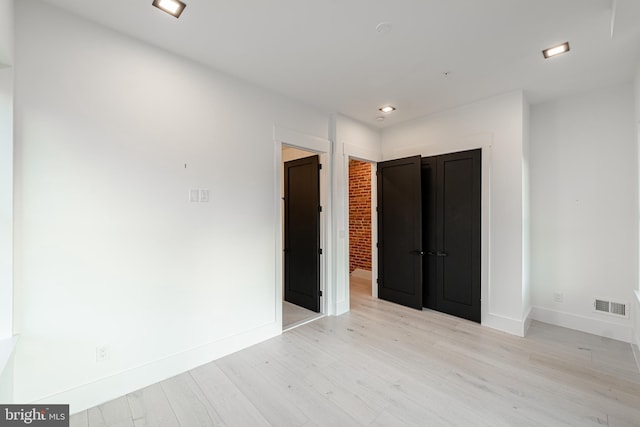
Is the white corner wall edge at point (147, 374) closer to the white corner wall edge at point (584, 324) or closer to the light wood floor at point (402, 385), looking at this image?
the light wood floor at point (402, 385)

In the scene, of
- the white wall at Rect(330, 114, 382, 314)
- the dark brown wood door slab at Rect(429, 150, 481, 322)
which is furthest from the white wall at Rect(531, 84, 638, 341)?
the white wall at Rect(330, 114, 382, 314)

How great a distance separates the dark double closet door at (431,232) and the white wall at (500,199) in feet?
0.36

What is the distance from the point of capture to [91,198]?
2.06 metres

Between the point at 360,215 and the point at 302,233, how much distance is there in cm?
232

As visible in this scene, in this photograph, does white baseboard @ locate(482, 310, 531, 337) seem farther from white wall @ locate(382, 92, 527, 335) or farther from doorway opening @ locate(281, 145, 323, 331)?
doorway opening @ locate(281, 145, 323, 331)

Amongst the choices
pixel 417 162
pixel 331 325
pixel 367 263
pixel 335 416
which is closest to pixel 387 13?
pixel 417 162

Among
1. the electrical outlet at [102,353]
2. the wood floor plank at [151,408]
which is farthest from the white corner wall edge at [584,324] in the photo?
the electrical outlet at [102,353]

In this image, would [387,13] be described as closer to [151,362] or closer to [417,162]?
[417,162]

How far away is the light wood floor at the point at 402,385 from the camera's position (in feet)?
6.40

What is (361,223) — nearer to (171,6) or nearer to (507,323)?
(507,323)

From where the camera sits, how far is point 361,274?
612cm

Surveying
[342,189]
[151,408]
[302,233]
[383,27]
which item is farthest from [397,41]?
[151,408]

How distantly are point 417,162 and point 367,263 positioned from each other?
9.01 ft

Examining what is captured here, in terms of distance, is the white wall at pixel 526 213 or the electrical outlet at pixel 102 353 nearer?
the electrical outlet at pixel 102 353
